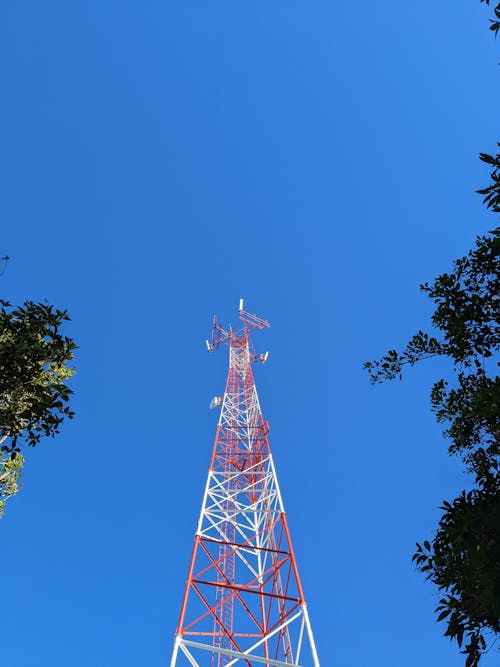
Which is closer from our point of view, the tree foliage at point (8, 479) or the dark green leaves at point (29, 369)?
the dark green leaves at point (29, 369)

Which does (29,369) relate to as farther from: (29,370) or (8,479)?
(8,479)

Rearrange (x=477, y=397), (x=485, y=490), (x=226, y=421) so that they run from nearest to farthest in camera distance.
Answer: (x=485, y=490)
(x=477, y=397)
(x=226, y=421)

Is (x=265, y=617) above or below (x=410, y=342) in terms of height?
below

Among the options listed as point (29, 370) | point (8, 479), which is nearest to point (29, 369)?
point (29, 370)

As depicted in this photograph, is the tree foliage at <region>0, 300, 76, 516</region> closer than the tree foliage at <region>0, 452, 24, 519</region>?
Yes

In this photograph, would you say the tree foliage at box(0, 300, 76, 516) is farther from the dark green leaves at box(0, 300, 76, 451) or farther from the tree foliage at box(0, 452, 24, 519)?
the tree foliage at box(0, 452, 24, 519)

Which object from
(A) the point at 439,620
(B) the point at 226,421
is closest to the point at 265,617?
(B) the point at 226,421

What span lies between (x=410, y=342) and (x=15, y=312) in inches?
206

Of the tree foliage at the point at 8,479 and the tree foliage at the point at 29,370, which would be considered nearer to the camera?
the tree foliage at the point at 29,370

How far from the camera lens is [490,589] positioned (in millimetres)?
3014

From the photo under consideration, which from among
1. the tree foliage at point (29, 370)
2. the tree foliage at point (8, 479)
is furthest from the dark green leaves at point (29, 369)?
the tree foliage at point (8, 479)

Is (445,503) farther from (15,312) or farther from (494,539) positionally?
(15,312)

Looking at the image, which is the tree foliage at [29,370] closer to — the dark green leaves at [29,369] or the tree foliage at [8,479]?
the dark green leaves at [29,369]

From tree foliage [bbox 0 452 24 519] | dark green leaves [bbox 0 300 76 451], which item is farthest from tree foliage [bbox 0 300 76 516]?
tree foliage [bbox 0 452 24 519]
